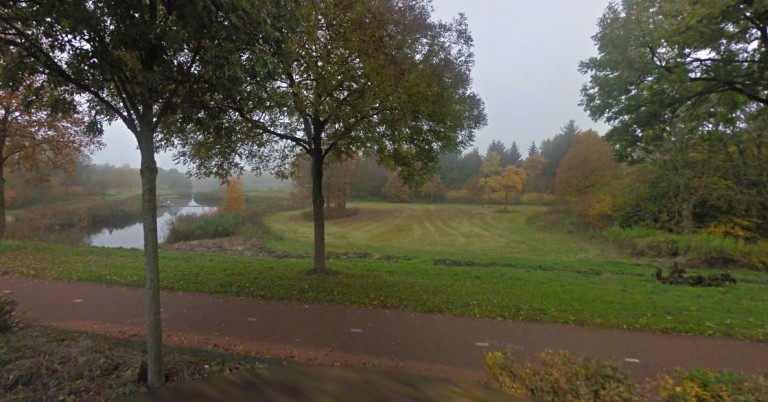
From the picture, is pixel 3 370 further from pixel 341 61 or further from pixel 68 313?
pixel 341 61

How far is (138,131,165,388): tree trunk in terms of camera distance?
12.6 feet

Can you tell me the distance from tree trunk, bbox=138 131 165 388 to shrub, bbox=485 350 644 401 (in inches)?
132

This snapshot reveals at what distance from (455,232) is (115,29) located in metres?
28.0

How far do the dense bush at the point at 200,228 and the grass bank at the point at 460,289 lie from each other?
10.6 m

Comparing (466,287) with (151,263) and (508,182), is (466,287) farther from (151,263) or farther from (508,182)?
(508,182)

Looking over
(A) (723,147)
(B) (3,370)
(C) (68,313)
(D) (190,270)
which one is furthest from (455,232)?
(B) (3,370)

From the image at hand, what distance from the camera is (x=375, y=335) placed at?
570cm

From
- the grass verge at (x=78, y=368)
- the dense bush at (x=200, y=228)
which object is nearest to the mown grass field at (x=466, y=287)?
the grass verge at (x=78, y=368)

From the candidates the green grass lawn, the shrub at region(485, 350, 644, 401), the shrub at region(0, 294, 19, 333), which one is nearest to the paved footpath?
the shrub at region(0, 294, 19, 333)

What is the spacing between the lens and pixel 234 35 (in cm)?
402

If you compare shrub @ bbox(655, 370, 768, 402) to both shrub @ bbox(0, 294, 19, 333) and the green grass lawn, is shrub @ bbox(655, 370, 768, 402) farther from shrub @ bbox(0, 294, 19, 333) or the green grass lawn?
the green grass lawn

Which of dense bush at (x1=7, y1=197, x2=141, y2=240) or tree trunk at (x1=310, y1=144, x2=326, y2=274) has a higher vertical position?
tree trunk at (x1=310, y1=144, x2=326, y2=274)

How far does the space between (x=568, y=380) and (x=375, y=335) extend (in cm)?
342

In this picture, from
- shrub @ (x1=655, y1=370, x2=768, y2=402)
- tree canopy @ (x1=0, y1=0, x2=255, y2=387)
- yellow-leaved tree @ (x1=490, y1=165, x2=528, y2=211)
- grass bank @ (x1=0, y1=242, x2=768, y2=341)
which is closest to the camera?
shrub @ (x1=655, y1=370, x2=768, y2=402)
